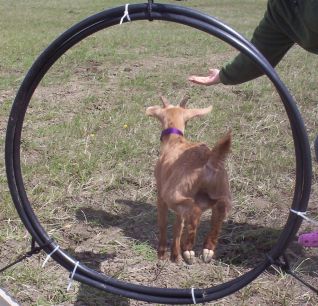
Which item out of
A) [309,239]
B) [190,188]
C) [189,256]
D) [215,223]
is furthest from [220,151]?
[309,239]

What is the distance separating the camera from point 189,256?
3314mm

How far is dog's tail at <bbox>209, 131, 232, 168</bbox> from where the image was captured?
9.50ft

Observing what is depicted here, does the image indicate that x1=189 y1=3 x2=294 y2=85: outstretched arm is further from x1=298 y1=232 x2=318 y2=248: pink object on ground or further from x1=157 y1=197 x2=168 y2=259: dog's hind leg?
x1=298 y1=232 x2=318 y2=248: pink object on ground

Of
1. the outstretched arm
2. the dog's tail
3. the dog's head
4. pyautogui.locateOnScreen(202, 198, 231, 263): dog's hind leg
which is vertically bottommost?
pyautogui.locateOnScreen(202, 198, 231, 263): dog's hind leg

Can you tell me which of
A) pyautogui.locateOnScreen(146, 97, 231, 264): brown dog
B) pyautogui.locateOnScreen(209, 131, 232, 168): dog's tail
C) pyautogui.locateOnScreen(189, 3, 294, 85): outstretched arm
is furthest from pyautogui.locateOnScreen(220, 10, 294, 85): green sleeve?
pyautogui.locateOnScreen(209, 131, 232, 168): dog's tail

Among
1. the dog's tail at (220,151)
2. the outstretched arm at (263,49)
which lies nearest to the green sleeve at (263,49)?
the outstretched arm at (263,49)

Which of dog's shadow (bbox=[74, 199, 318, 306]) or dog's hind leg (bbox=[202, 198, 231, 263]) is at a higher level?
dog's hind leg (bbox=[202, 198, 231, 263])

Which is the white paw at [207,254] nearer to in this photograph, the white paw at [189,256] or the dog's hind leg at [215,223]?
the dog's hind leg at [215,223]

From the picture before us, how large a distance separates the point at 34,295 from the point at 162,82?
4.42m

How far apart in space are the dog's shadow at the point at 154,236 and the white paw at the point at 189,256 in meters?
0.18

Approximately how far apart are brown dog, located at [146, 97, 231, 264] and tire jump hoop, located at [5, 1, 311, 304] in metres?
0.45

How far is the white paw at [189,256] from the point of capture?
10.8 ft

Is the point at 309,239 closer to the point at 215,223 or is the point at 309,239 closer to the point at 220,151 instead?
the point at 215,223

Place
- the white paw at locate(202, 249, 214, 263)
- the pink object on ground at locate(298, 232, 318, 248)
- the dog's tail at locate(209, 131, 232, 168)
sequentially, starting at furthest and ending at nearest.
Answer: the pink object on ground at locate(298, 232, 318, 248) → the white paw at locate(202, 249, 214, 263) → the dog's tail at locate(209, 131, 232, 168)
